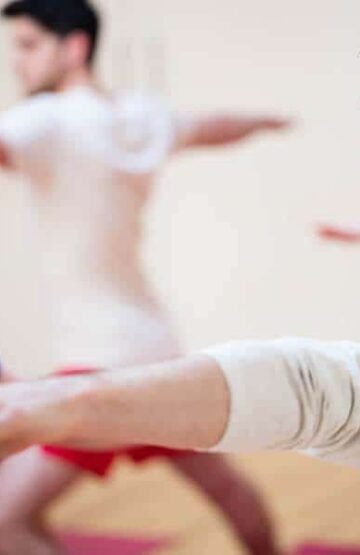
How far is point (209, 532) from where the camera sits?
5.19ft

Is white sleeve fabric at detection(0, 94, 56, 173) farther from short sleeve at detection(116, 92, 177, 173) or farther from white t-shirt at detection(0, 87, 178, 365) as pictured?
short sleeve at detection(116, 92, 177, 173)

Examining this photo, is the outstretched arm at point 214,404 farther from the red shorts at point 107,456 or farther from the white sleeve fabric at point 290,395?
the red shorts at point 107,456

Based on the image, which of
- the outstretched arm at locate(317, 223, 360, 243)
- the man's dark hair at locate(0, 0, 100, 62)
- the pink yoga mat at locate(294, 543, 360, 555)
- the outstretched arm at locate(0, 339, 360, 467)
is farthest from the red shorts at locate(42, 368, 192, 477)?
the outstretched arm at locate(0, 339, 360, 467)

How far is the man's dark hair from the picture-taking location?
1.53 metres

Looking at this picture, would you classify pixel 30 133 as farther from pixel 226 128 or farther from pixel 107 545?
pixel 107 545

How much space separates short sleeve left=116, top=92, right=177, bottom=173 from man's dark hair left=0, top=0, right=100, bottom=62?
97 millimetres

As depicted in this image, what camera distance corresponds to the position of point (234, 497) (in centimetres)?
157

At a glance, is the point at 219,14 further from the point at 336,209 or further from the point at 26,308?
the point at 26,308

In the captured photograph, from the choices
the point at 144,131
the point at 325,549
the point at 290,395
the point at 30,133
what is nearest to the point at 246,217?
the point at 144,131

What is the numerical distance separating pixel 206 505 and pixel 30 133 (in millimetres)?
623

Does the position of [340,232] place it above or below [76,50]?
below

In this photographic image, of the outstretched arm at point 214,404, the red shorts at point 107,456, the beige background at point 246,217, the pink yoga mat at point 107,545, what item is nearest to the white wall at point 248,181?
the beige background at point 246,217

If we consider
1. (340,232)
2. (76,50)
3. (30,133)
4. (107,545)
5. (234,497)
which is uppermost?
(76,50)

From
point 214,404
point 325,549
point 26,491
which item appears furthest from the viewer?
point 325,549
